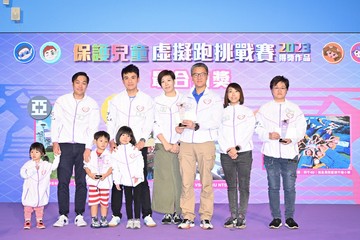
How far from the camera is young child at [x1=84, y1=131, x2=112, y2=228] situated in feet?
12.0

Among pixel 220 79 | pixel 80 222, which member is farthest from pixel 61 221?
pixel 220 79

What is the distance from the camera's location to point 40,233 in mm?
3434

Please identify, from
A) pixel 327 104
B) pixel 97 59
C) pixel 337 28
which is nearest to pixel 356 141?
pixel 327 104

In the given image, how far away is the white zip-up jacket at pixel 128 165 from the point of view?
11.7 ft

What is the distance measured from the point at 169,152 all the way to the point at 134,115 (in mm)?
432

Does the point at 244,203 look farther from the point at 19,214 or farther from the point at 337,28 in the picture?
the point at 337,28

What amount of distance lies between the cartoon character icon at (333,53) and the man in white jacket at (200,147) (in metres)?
1.92

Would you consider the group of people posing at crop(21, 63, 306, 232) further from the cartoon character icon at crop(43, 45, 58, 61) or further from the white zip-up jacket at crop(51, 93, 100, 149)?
the cartoon character icon at crop(43, 45, 58, 61)

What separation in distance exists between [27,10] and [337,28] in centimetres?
344

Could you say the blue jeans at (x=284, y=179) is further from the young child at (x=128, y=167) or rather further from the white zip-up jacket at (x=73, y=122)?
the white zip-up jacket at (x=73, y=122)

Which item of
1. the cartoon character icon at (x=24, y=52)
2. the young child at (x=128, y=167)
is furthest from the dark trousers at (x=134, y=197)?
the cartoon character icon at (x=24, y=52)

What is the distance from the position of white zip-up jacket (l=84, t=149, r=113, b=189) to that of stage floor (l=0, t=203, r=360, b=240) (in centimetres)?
36

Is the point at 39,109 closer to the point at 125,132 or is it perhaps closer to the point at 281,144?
the point at 125,132

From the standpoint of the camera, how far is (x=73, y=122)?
150 inches
